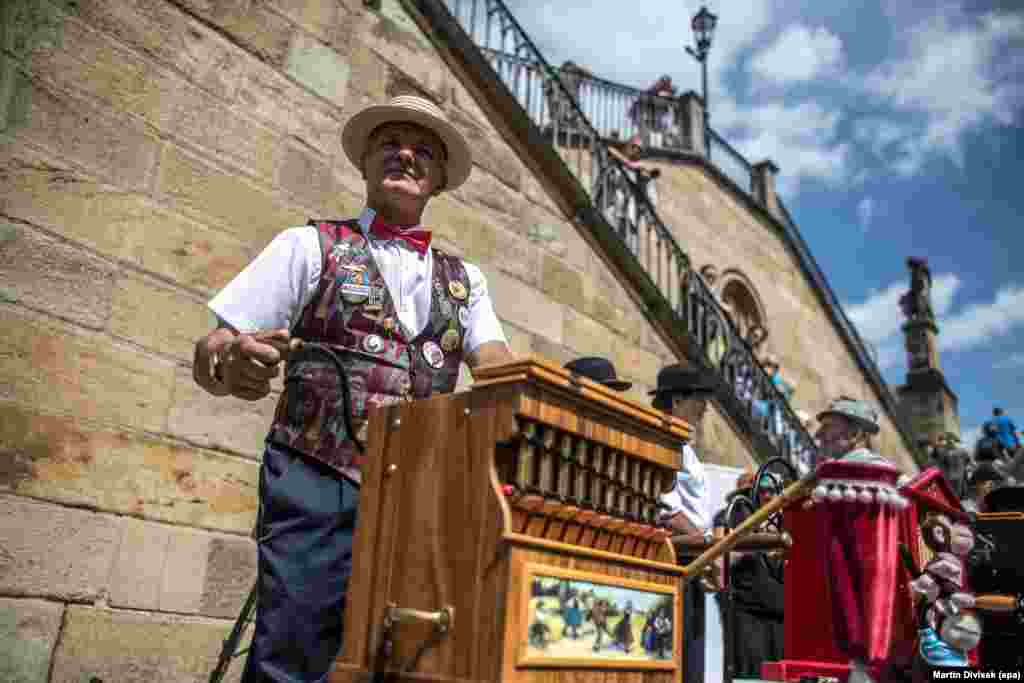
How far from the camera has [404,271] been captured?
2.22m

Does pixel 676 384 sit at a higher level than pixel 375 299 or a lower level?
higher

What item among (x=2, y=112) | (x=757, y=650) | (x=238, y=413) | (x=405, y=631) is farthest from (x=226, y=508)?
(x=757, y=650)

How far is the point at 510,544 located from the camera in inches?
56.3

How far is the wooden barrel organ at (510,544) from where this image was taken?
1.45 meters

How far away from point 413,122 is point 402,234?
352mm

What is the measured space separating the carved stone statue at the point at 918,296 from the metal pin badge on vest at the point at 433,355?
25.2 m

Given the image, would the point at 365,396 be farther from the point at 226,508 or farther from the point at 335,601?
the point at 226,508

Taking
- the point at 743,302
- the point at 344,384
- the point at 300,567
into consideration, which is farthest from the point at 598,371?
the point at 743,302

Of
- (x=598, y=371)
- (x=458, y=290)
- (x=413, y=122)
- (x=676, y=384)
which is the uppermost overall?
(x=676, y=384)

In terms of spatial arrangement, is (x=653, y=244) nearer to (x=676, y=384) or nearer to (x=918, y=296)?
(x=676, y=384)

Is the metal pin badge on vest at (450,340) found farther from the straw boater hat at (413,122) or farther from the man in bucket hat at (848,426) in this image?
the man in bucket hat at (848,426)

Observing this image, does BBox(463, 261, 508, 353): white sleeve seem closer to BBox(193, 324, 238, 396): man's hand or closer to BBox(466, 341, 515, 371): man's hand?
BBox(466, 341, 515, 371): man's hand

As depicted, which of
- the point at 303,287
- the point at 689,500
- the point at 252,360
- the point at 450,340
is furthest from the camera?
the point at 689,500

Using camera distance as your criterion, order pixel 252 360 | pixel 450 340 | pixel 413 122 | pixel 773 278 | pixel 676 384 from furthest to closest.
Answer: pixel 773 278
pixel 676 384
pixel 413 122
pixel 450 340
pixel 252 360
